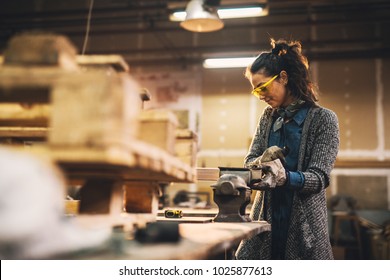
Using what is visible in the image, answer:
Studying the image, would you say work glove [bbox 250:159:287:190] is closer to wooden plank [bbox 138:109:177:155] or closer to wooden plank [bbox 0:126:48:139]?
wooden plank [bbox 138:109:177:155]

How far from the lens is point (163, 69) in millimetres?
7262

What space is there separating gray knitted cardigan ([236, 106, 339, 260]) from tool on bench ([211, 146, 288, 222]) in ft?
0.65

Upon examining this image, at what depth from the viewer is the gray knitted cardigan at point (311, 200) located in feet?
6.43

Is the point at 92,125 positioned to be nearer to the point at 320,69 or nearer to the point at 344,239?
the point at 344,239

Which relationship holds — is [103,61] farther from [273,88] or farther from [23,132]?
[273,88]

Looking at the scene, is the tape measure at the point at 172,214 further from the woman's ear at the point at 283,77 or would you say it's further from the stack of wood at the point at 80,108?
the stack of wood at the point at 80,108

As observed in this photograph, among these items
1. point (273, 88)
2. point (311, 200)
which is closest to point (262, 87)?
point (273, 88)

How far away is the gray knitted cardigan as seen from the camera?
196 cm

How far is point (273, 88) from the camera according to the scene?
2.18 metres

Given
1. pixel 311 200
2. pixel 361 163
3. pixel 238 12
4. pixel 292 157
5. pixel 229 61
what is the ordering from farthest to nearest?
pixel 361 163 → pixel 229 61 → pixel 238 12 → pixel 292 157 → pixel 311 200

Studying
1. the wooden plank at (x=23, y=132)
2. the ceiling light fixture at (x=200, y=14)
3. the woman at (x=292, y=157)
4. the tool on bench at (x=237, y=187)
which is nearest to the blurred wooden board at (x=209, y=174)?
the woman at (x=292, y=157)

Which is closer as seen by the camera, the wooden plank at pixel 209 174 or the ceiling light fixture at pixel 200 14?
the wooden plank at pixel 209 174

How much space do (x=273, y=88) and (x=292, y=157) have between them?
364mm
